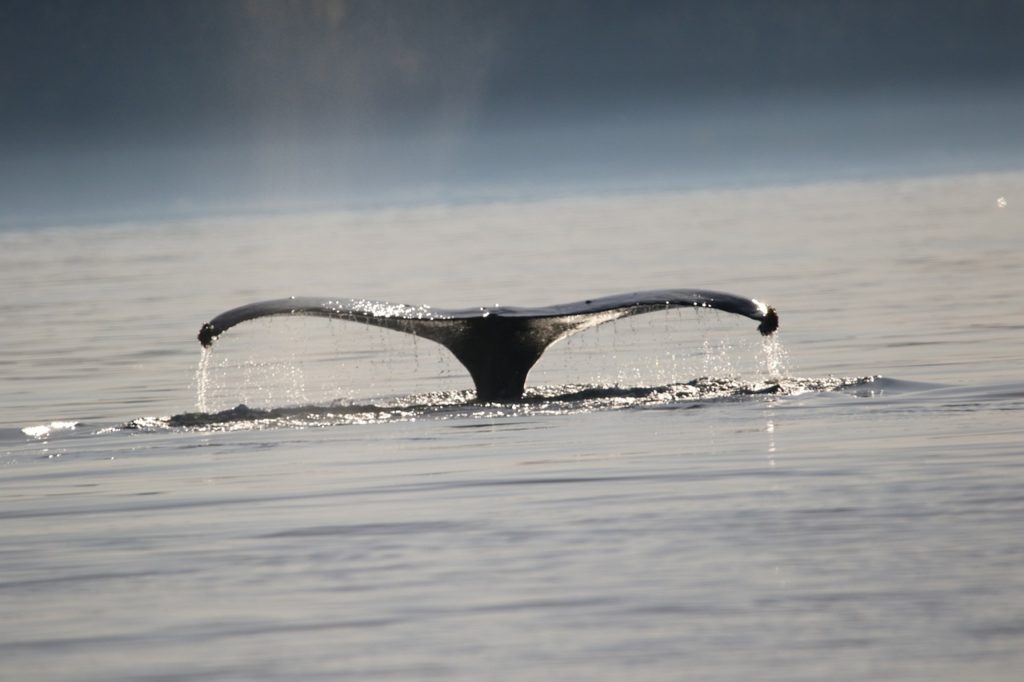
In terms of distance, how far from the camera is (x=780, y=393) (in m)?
15.0

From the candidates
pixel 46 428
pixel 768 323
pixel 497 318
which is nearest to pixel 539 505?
pixel 768 323

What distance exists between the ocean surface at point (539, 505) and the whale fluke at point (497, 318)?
17.1 inches

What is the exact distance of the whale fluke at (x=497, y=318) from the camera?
13.0 m

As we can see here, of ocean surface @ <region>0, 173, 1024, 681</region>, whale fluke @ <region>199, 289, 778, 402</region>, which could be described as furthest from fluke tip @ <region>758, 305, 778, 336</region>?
ocean surface @ <region>0, 173, 1024, 681</region>

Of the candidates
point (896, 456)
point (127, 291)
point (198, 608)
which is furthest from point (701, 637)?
point (127, 291)

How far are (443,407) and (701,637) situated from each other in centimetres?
721

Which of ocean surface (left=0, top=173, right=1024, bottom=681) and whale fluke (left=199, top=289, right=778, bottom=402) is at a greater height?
whale fluke (left=199, top=289, right=778, bottom=402)

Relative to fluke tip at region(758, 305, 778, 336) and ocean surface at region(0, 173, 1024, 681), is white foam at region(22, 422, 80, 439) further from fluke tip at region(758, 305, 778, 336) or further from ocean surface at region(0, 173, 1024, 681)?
fluke tip at region(758, 305, 778, 336)

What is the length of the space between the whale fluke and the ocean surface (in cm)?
44

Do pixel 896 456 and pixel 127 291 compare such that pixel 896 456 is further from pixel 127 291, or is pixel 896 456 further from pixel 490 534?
pixel 127 291

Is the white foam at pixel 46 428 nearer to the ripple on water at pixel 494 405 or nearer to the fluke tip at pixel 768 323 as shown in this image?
the ripple on water at pixel 494 405

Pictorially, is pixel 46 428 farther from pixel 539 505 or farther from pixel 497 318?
pixel 539 505

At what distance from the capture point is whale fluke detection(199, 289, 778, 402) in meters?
13.0

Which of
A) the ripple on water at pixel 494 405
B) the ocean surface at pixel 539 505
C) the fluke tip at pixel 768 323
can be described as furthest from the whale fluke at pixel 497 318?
the ocean surface at pixel 539 505
